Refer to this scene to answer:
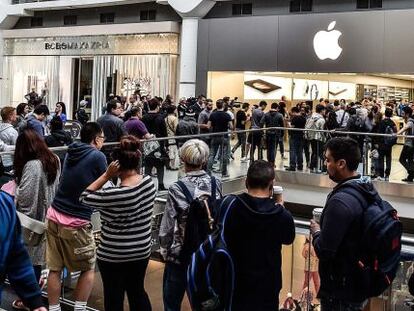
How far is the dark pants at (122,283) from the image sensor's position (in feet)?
12.2

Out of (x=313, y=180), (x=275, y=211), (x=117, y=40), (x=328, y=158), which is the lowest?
(x=313, y=180)

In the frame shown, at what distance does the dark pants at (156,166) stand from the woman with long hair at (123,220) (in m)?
4.65

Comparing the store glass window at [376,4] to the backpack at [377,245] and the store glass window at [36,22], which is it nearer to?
the store glass window at [36,22]

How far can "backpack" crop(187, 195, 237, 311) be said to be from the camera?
9.10ft

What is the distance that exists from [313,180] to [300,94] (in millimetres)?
8593

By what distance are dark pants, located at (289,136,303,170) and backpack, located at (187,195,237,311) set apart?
384 inches

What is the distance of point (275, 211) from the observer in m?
2.82

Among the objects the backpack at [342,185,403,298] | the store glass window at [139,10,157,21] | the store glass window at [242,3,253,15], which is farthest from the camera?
the store glass window at [139,10,157,21]

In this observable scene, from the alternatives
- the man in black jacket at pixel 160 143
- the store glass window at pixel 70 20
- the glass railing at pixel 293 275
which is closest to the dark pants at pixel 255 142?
the man in black jacket at pixel 160 143

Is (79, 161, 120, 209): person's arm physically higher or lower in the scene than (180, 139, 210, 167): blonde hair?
lower

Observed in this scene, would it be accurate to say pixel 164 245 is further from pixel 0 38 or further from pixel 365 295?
pixel 0 38

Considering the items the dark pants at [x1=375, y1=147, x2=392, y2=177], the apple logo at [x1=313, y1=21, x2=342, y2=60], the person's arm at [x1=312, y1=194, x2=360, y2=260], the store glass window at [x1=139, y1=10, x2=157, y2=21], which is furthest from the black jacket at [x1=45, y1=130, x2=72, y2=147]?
the store glass window at [x1=139, y1=10, x2=157, y2=21]

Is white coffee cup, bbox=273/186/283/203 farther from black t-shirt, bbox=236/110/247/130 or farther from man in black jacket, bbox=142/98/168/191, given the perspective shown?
black t-shirt, bbox=236/110/247/130

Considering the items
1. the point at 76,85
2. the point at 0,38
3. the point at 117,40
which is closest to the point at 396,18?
the point at 117,40
